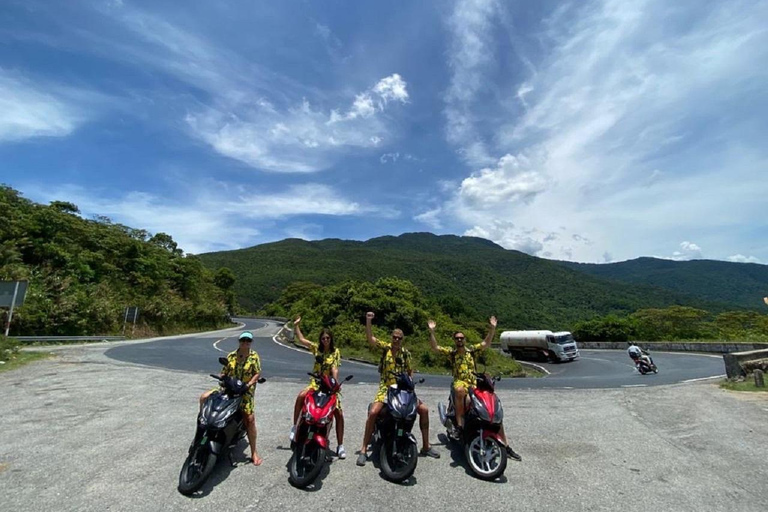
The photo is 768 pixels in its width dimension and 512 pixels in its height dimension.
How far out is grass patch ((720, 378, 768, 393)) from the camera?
10960 mm

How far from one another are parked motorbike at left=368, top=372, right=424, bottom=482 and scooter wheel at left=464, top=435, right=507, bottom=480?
0.73 m

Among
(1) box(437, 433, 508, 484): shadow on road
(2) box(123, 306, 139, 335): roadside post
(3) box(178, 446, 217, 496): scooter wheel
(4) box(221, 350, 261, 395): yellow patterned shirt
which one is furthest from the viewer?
(2) box(123, 306, 139, 335): roadside post

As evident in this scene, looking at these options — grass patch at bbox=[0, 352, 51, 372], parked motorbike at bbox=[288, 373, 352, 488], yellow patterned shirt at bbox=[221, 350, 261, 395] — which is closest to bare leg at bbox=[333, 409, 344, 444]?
parked motorbike at bbox=[288, 373, 352, 488]

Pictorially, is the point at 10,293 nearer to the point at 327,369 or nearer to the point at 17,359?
the point at 17,359

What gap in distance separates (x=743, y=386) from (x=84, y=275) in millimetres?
33813

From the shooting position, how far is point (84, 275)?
25750 mm

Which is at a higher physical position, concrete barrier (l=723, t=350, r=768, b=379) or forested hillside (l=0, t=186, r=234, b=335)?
forested hillside (l=0, t=186, r=234, b=335)

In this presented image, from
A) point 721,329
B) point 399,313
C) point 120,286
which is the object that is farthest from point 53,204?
point 721,329

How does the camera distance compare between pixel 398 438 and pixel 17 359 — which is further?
pixel 17 359

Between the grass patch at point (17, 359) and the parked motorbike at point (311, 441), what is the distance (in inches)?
422

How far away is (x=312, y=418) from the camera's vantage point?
4371mm

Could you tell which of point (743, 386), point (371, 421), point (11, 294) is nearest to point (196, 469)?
point (371, 421)

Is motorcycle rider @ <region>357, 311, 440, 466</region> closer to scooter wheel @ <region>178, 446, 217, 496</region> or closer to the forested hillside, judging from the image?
scooter wheel @ <region>178, 446, 217, 496</region>

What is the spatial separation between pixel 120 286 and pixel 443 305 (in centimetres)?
3051
